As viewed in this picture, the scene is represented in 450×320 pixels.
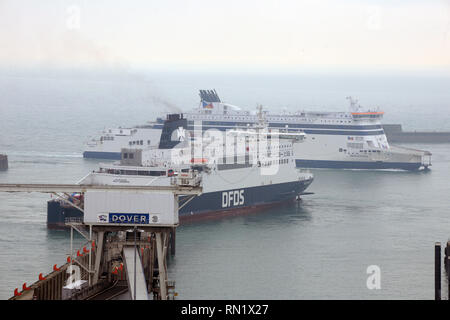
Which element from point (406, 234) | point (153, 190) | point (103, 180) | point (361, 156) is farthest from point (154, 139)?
point (153, 190)

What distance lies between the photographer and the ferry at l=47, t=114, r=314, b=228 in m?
32.2

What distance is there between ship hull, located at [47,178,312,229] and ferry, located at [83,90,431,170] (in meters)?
12.8

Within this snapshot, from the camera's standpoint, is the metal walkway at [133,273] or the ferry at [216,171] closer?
the metal walkway at [133,273]

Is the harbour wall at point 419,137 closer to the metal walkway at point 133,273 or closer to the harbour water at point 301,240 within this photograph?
the harbour water at point 301,240

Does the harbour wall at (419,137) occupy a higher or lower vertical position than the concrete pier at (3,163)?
higher

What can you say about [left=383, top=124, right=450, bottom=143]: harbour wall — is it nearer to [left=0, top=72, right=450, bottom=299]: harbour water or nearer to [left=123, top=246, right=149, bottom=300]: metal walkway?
[left=0, top=72, right=450, bottom=299]: harbour water

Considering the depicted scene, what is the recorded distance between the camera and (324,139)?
53.2 m

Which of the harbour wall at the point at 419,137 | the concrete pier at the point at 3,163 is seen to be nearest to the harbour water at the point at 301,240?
the concrete pier at the point at 3,163

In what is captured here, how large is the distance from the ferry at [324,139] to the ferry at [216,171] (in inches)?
458

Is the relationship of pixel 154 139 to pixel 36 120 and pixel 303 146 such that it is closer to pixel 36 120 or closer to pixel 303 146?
pixel 303 146

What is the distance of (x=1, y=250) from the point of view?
25.1 m

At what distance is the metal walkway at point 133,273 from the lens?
17391 mm

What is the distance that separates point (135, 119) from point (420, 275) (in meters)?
70.5

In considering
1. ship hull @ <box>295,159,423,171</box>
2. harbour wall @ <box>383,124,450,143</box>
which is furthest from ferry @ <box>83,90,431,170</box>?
harbour wall @ <box>383,124,450,143</box>
